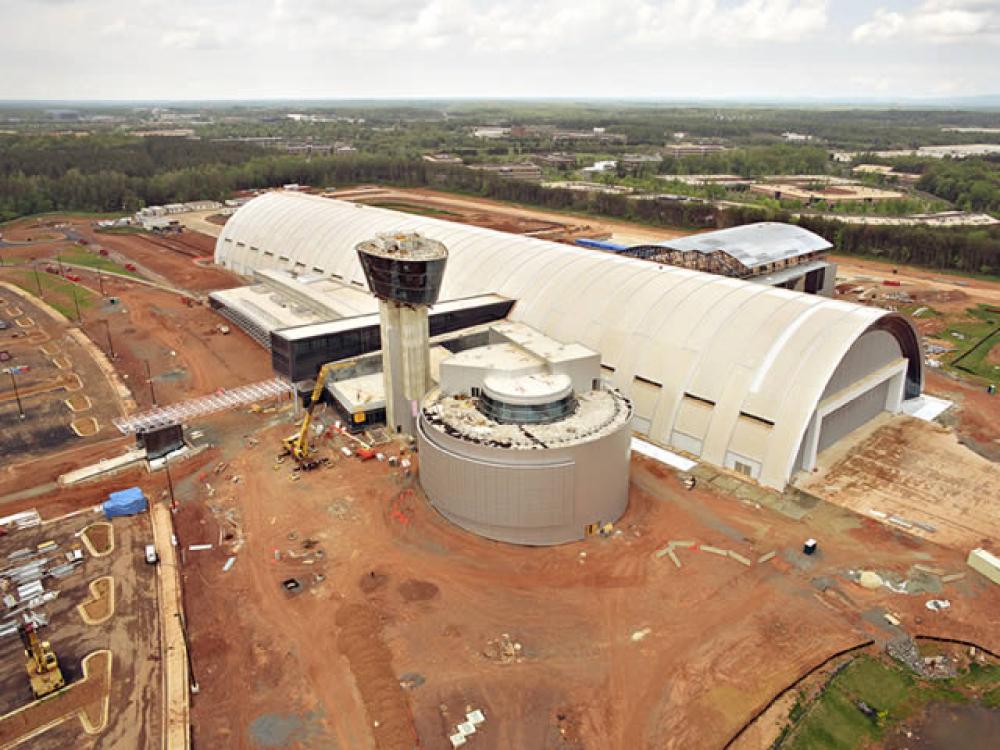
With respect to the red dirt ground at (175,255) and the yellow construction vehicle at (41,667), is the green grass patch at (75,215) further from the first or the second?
the yellow construction vehicle at (41,667)

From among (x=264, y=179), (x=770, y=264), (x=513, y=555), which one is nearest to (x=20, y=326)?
(x=513, y=555)

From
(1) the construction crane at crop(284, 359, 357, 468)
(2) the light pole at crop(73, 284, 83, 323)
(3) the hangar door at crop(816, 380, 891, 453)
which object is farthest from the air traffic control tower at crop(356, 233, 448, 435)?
(2) the light pole at crop(73, 284, 83, 323)

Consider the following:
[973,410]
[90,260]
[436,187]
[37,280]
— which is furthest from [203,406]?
[436,187]

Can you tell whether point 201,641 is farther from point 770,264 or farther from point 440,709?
point 770,264

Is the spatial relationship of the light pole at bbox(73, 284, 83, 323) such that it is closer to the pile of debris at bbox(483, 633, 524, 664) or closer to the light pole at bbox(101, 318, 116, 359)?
the light pole at bbox(101, 318, 116, 359)

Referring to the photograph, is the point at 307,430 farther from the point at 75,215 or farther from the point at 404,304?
the point at 75,215

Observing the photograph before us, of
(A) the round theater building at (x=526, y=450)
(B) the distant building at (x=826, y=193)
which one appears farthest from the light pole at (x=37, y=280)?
(B) the distant building at (x=826, y=193)
